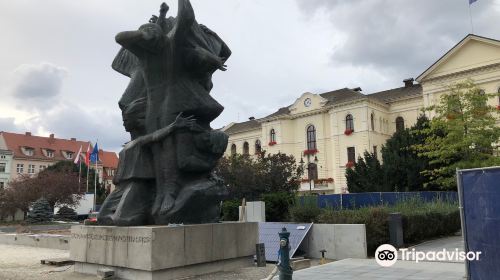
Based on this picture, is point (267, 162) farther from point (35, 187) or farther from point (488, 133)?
point (35, 187)

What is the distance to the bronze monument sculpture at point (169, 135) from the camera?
29.3 feet

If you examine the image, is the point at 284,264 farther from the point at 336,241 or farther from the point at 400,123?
the point at 400,123

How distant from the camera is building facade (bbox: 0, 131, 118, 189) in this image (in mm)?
68688

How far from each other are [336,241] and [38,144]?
7185 cm

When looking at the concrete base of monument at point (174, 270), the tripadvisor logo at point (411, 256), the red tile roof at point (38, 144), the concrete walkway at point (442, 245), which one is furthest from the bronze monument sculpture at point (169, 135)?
the red tile roof at point (38, 144)

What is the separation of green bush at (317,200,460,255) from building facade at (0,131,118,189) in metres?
55.3

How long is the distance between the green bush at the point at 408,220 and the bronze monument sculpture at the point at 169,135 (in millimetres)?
6061

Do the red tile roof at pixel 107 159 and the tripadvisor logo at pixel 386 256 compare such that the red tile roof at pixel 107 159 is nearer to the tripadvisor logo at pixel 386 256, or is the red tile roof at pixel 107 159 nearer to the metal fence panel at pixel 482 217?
the tripadvisor logo at pixel 386 256

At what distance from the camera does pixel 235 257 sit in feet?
30.3

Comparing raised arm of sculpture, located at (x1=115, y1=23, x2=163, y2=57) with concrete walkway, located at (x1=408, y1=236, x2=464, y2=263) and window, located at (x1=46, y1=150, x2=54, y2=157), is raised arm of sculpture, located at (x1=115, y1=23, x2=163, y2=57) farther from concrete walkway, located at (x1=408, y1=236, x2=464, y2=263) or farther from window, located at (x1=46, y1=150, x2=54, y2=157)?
window, located at (x1=46, y1=150, x2=54, y2=157)

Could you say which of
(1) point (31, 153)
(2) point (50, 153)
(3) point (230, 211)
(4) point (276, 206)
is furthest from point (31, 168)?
(4) point (276, 206)

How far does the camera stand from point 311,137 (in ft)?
198

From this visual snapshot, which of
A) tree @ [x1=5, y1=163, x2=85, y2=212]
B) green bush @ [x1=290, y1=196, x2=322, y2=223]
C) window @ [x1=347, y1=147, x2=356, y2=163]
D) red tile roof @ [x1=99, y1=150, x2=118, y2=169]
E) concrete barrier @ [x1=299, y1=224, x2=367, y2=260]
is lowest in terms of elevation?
concrete barrier @ [x1=299, y1=224, x2=367, y2=260]

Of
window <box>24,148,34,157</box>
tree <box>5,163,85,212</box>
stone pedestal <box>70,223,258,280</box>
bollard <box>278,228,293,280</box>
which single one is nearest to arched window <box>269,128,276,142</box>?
tree <box>5,163,85,212</box>
